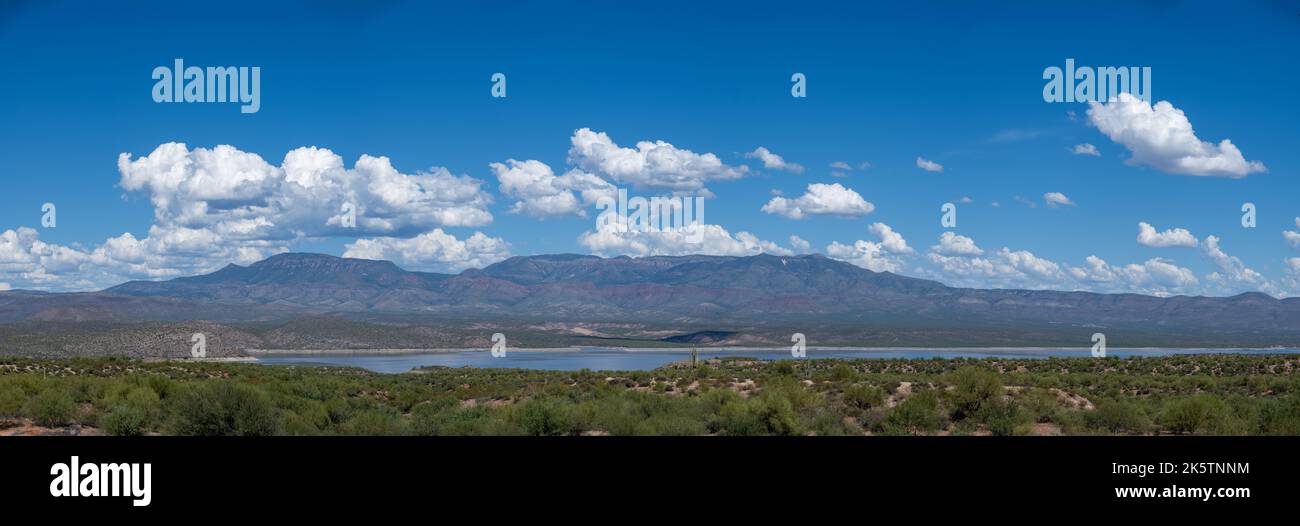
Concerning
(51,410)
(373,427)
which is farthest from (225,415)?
(51,410)

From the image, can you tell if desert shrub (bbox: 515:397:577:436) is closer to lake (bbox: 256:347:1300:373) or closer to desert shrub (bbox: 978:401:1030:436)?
desert shrub (bbox: 978:401:1030:436)

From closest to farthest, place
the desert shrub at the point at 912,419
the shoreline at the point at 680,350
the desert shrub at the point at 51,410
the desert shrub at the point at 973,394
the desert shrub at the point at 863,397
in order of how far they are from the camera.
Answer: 1. the desert shrub at the point at 912,419
2. the desert shrub at the point at 51,410
3. the desert shrub at the point at 973,394
4. the desert shrub at the point at 863,397
5. the shoreline at the point at 680,350

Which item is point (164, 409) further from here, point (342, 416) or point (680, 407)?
point (680, 407)

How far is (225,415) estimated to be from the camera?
1850cm

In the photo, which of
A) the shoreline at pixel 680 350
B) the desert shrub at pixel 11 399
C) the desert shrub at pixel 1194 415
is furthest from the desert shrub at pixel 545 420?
the shoreline at pixel 680 350

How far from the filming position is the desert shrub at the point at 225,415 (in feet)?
60.3

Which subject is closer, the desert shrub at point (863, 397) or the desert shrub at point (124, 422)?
the desert shrub at point (124, 422)

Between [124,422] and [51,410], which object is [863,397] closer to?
[124,422]

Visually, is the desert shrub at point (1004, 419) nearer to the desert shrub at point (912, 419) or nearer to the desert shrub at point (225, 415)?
the desert shrub at point (912, 419)

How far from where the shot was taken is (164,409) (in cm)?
2209
